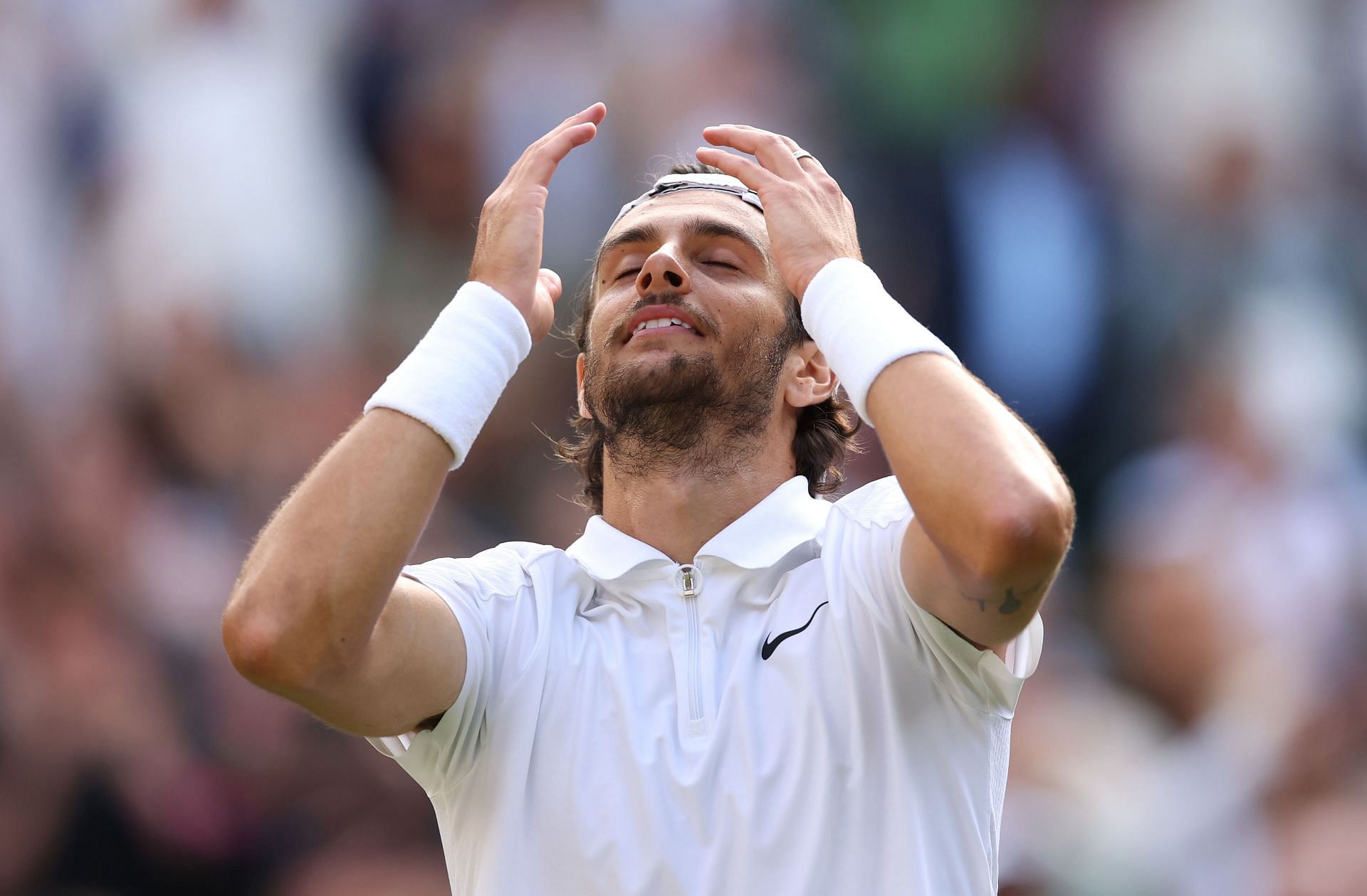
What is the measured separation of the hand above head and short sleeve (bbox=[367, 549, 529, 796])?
769 millimetres

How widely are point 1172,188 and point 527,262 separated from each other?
13.5 feet

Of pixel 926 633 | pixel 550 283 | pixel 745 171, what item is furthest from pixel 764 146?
pixel 926 633

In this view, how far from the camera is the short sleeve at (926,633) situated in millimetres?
2209

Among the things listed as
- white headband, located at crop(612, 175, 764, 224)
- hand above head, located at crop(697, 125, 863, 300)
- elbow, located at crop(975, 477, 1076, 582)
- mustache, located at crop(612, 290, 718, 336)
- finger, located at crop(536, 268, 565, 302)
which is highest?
hand above head, located at crop(697, 125, 863, 300)

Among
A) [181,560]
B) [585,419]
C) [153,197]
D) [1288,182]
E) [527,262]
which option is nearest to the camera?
[527,262]

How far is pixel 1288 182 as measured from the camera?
19.2ft

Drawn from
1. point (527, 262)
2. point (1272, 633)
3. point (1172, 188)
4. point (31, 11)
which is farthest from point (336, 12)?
point (1272, 633)

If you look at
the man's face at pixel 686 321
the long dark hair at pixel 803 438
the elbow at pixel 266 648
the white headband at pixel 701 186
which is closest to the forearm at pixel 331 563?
the elbow at pixel 266 648

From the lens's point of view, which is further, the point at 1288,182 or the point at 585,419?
the point at 1288,182

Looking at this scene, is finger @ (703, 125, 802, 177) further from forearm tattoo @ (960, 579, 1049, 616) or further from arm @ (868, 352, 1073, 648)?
forearm tattoo @ (960, 579, 1049, 616)

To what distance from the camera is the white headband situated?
10.1 ft

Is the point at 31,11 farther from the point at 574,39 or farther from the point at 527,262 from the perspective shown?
the point at 527,262

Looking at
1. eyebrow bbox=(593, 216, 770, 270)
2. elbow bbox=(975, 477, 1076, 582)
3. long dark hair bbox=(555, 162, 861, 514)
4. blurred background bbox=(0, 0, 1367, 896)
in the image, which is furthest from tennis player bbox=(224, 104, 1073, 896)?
blurred background bbox=(0, 0, 1367, 896)

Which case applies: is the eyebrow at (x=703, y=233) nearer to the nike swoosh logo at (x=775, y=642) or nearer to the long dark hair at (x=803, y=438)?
the long dark hair at (x=803, y=438)
